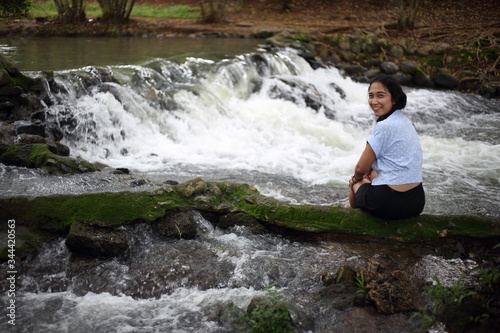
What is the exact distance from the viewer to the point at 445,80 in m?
14.6

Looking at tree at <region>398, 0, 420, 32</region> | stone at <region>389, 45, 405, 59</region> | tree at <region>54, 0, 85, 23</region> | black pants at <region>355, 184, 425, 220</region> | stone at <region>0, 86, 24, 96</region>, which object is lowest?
black pants at <region>355, 184, 425, 220</region>

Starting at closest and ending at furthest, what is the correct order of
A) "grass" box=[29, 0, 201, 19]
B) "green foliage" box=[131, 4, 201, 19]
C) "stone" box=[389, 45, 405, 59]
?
"stone" box=[389, 45, 405, 59]
"grass" box=[29, 0, 201, 19]
"green foliage" box=[131, 4, 201, 19]

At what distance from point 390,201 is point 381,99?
92cm

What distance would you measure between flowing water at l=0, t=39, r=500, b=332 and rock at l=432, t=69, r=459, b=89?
69 centimetres

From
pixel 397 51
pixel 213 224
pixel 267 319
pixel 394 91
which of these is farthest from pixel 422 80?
pixel 267 319

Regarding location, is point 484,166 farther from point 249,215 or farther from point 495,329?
point 495,329

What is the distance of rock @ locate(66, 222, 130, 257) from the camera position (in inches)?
173

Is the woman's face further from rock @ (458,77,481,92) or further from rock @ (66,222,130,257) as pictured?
rock @ (458,77,481,92)

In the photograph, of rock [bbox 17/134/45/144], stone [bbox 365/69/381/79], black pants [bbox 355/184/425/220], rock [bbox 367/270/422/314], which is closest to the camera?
rock [bbox 367/270/422/314]

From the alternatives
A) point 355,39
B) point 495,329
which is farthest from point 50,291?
point 355,39

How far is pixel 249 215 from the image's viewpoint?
198 inches

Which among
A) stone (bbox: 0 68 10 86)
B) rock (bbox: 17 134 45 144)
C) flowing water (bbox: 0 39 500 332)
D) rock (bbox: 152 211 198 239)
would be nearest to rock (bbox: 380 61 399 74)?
flowing water (bbox: 0 39 500 332)

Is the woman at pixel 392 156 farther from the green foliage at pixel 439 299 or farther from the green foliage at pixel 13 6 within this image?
the green foliage at pixel 13 6

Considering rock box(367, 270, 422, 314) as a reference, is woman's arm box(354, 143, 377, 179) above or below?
above
